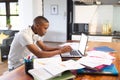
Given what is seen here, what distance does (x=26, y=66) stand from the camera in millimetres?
1867

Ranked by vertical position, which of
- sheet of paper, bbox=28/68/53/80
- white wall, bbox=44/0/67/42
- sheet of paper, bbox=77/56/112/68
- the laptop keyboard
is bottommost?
sheet of paper, bbox=28/68/53/80

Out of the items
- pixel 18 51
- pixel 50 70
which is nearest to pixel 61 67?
pixel 50 70

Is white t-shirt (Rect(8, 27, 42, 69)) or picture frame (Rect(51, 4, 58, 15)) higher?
picture frame (Rect(51, 4, 58, 15))

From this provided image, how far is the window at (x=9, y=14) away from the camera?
8.05m

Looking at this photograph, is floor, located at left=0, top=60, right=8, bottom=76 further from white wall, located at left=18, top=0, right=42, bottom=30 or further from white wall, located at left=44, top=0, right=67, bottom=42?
white wall, located at left=44, top=0, right=67, bottom=42

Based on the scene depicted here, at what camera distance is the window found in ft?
26.4

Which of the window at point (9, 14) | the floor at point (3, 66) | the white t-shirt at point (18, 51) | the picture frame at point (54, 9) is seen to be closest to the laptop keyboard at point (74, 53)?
the white t-shirt at point (18, 51)

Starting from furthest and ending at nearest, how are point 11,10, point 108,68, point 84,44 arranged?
point 11,10 → point 84,44 → point 108,68

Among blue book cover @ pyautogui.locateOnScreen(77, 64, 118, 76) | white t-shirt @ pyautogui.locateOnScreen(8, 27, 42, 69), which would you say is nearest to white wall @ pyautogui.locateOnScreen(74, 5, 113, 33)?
white t-shirt @ pyautogui.locateOnScreen(8, 27, 42, 69)

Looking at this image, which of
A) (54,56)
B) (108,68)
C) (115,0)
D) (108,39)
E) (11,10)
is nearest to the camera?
(108,68)

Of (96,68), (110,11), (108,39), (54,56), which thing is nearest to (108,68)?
(96,68)

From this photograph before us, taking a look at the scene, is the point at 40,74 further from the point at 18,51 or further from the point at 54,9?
the point at 54,9

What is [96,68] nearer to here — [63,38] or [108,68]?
[108,68]

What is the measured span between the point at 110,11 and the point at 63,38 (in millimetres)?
3645
